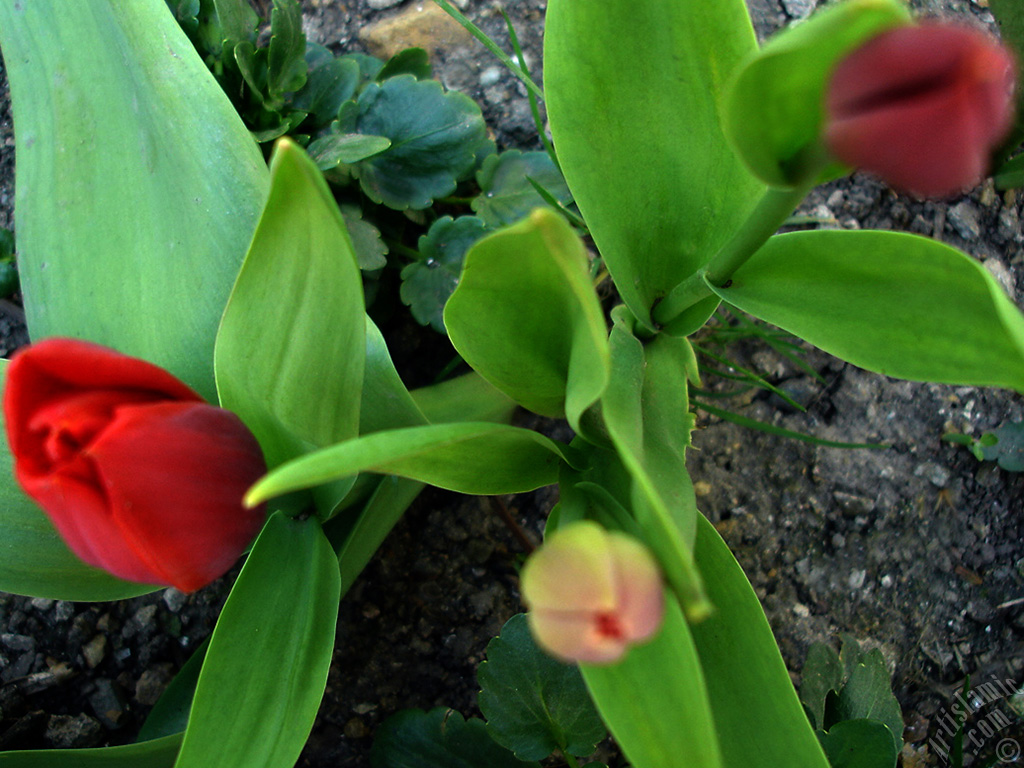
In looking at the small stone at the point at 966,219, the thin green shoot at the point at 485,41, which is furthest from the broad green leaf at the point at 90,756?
the small stone at the point at 966,219

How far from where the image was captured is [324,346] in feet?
1.72

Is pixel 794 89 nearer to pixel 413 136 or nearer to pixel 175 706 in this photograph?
pixel 413 136

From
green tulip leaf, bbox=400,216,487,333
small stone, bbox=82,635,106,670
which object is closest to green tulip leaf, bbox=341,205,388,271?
green tulip leaf, bbox=400,216,487,333

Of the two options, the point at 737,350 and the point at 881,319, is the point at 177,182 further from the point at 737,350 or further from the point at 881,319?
the point at 737,350

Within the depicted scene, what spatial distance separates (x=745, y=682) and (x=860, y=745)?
0.19m

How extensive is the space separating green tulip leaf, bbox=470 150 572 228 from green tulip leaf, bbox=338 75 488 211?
4 cm

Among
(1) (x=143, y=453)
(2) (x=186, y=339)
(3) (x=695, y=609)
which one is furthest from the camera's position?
(2) (x=186, y=339)

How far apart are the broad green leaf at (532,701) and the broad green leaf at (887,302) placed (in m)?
0.35

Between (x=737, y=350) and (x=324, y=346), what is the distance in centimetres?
66

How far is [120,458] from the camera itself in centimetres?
43

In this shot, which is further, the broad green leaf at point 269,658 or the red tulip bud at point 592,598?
the broad green leaf at point 269,658

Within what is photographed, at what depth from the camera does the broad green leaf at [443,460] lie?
1.17ft

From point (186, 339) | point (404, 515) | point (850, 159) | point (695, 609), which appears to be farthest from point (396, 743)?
point (850, 159)

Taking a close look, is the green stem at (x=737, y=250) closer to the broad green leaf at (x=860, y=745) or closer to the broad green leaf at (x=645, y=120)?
the broad green leaf at (x=645, y=120)
